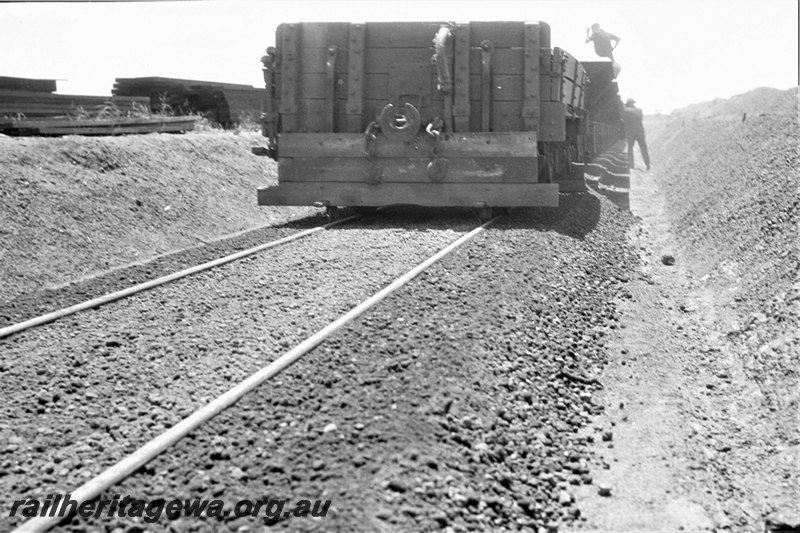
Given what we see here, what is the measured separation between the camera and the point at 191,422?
12.8 feet

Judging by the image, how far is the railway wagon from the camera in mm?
10602

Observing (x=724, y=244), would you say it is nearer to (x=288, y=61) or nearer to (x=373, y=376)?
(x=288, y=61)

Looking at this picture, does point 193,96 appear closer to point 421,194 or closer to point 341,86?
point 341,86

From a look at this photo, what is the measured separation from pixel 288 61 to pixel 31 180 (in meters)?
3.51

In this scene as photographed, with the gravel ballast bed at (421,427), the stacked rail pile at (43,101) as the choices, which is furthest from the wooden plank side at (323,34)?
the stacked rail pile at (43,101)

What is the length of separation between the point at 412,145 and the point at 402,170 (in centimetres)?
33

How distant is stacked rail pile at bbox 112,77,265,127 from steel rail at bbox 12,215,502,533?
1608 centimetres

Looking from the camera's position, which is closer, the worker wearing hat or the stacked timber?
the stacked timber

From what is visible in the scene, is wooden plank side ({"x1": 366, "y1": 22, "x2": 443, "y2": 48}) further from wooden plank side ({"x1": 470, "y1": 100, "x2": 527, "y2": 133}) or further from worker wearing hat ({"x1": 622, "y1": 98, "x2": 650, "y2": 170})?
worker wearing hat ({"x1": 622, "y1": 98, "x2": 650, "y2": 170})

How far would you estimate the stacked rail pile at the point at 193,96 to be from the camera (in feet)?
68.9

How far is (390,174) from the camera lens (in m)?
10.8

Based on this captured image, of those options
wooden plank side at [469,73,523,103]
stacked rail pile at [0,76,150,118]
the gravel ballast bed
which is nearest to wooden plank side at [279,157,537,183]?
wooden plank side at [469,73,523,103]

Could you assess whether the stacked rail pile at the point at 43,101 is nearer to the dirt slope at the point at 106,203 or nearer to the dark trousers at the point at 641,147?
the dirt slope at the point at 106,203

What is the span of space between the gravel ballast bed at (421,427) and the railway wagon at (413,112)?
14.0ft
